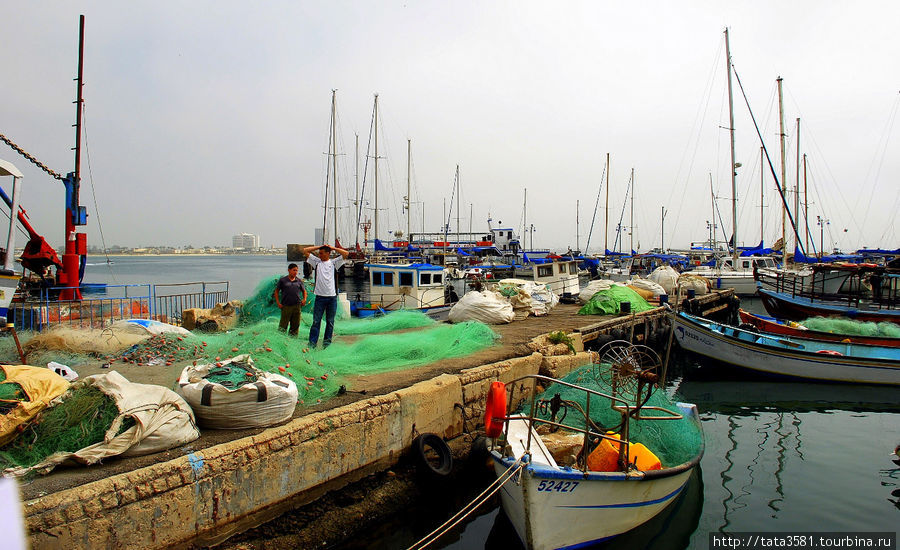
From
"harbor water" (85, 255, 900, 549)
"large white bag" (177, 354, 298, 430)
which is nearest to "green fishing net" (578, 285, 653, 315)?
"harbor water" (85, 255, 900, 549)

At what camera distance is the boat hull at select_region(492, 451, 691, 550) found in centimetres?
515

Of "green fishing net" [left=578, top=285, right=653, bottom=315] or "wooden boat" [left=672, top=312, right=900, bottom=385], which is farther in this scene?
"green fishing net" [left=578, top=285, right=653, bottom=315]

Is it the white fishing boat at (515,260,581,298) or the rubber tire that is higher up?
the white fishing boat at (515,260,581,298)

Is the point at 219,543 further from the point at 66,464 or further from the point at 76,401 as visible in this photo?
the point at 76,401

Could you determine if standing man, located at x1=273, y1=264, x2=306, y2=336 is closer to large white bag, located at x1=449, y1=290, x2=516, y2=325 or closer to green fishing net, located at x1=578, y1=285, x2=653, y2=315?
large white bag, located at x1=449, y1=290, x2=516, y2=325

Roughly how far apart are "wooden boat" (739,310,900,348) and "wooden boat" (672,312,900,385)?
1.18 feet

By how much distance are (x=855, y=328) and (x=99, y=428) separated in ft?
60.1

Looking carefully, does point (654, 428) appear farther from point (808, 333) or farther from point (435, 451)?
point (808, 333)

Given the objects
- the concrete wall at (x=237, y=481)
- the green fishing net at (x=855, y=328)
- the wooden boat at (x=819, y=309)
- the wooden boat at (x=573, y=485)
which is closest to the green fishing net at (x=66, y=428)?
the concrete wall at (x=237, y=481)

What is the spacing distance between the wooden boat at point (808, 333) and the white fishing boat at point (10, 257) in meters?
18.3

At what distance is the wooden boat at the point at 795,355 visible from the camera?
12969mm

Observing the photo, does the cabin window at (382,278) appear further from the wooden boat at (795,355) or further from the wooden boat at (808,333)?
the wooden boat at (808,333)

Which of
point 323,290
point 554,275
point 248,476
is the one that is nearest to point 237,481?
point 248,476

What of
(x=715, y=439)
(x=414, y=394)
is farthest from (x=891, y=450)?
(x=414, y=394)
